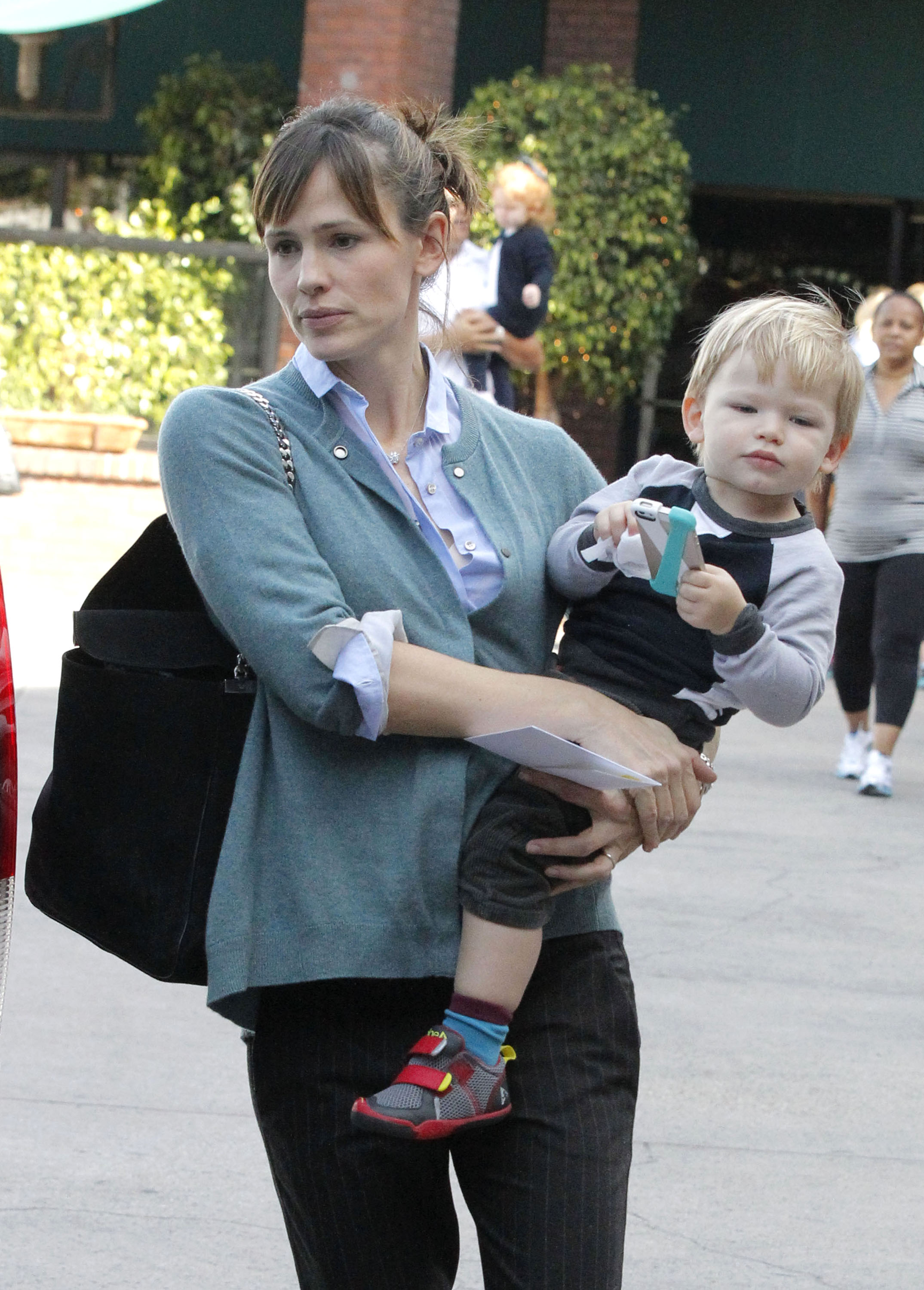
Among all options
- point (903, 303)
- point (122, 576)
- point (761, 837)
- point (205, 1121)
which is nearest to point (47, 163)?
point (903, 303)

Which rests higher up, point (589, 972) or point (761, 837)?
point (589, 972)

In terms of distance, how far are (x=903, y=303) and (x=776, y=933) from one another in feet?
10.6

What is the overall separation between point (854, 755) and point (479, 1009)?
6.20m

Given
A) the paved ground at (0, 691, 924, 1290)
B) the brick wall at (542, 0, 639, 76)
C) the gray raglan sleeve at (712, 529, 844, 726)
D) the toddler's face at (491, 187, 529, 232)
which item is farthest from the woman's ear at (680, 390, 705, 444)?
the brick wall at (542, 0, 639, 76)

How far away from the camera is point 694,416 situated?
2.53 meters

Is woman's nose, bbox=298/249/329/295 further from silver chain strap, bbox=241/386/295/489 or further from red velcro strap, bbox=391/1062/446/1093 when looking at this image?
red velcro strap, bbox=391/1062/446/1093

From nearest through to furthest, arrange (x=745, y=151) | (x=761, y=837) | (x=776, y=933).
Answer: (x=776, y=933) < (x=761, y=837) < (x=745, y=151)

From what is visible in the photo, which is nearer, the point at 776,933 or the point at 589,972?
the point at 589,972

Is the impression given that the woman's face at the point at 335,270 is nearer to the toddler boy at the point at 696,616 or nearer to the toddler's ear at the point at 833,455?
the toddler boy at the point at 696,616

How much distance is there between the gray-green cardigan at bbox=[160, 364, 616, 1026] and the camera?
2.08m

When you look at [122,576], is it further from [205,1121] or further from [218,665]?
[205,1121]

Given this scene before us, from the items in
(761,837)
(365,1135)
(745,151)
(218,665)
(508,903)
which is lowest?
(761,837)

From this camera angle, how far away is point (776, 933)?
5711mm

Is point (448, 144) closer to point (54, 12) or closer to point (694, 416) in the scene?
point (694, 416)
